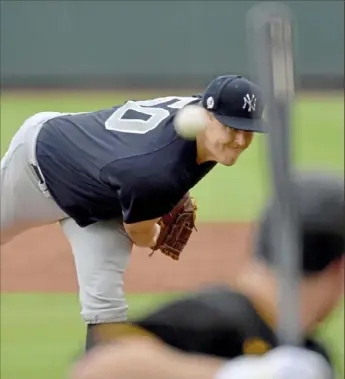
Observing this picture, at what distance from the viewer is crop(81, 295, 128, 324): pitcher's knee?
3643 mm

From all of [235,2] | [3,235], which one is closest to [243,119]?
[3,235]

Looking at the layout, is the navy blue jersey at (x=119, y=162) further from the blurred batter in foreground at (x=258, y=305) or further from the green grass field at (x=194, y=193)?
the blurred batter in foreground at (x=258, y=305)

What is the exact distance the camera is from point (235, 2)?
40.4ft

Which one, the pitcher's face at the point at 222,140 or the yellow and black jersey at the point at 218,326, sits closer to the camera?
the yellow and black jersey at the point at 218,326

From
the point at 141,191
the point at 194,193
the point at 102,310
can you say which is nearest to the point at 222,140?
the point at 141,191

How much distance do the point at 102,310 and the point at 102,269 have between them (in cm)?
14

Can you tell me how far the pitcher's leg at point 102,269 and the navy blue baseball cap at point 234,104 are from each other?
592mm

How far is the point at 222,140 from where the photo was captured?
11.3ft

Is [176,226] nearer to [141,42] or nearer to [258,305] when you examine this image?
[258,305]

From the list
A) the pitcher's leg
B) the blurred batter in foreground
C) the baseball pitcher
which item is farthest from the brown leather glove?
the blurred batter in foreground

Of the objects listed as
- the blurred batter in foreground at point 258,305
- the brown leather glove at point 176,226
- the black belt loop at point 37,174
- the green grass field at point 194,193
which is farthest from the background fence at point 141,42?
the blurred batter in foreground at point 258,305

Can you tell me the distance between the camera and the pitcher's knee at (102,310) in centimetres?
364

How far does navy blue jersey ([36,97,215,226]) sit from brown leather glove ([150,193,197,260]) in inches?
11.2

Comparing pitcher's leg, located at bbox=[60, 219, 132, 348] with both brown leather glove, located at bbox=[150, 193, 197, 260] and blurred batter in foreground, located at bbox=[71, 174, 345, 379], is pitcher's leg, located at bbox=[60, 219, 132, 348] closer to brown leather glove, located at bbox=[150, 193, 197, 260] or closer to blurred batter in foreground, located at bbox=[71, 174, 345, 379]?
brown leather glove, located at bbox=[150, 193, 197, 260]
